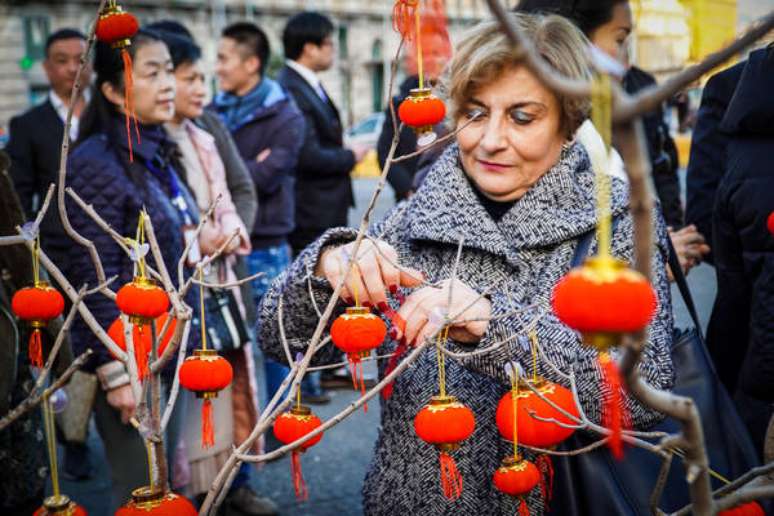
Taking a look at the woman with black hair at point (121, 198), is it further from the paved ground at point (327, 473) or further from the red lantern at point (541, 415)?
the red lantern at point (541, 415)

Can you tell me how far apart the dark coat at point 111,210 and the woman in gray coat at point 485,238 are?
1014 mm

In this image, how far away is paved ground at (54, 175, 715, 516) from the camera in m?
3.83

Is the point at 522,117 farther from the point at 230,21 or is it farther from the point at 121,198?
the point at 230,21

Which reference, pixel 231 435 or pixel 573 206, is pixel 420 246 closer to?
pixel 573 206

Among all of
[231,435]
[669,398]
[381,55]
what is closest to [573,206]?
[669,398]

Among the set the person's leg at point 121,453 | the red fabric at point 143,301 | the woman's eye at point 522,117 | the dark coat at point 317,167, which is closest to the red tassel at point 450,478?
the red fabric at point 143,301

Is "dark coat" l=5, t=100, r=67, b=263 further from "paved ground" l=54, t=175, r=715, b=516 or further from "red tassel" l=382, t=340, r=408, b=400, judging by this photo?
"red tassel" l=382, t=340, r=408, b=400

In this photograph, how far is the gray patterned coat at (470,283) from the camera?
1785 mm

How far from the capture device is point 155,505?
1245 millimetres

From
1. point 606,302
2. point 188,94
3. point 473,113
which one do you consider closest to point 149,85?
point 188,94

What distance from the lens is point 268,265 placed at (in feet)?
15.3

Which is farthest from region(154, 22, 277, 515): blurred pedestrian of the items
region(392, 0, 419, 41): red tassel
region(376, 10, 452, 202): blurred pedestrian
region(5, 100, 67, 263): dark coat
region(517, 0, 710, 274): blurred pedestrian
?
region(392, 0, 419, 41): red tassel

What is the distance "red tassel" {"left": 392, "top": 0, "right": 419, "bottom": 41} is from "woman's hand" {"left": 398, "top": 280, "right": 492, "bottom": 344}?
1.68ft

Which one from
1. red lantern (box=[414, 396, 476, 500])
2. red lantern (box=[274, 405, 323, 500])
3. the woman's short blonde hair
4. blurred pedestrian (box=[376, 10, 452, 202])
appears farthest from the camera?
blurred pedestrian (box=[376, 10, 452, 202])
